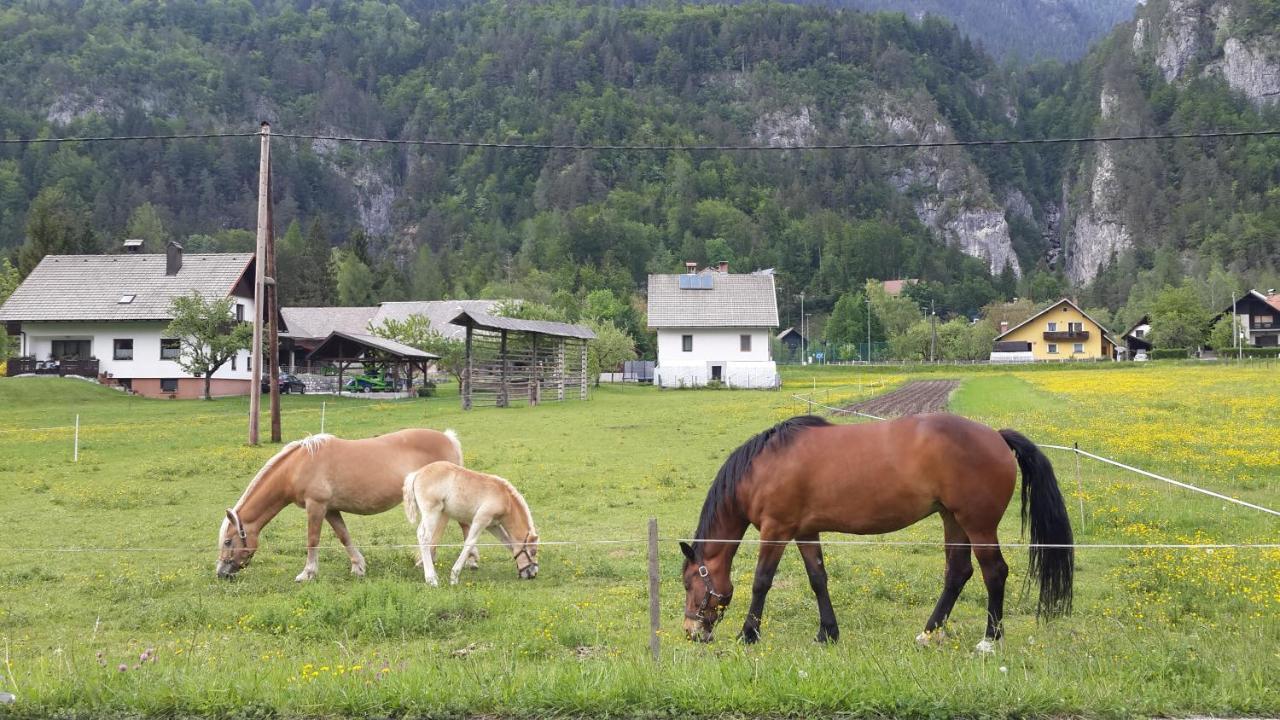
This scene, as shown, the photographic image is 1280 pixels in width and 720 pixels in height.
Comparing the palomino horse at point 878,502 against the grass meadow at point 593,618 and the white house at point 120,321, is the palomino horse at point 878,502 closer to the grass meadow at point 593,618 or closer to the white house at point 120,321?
the grass meadow at point 593,618

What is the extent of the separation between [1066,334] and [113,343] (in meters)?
105

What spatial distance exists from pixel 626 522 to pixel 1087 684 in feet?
28.1

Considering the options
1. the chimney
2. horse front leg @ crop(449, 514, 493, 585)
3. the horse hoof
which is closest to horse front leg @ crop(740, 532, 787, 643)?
the horse hoof

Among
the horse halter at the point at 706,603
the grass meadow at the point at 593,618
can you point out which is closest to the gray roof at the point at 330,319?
the grass meadow at the point at 593,618

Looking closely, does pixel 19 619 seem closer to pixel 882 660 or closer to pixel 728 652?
pixel 728 652

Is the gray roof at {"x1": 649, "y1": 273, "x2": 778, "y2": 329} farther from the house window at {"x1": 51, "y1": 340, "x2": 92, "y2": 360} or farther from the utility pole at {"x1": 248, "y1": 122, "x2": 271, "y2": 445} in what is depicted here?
the utility pole at {"x1": 248, "y1": 122, "x2": 271, "y2": 445}

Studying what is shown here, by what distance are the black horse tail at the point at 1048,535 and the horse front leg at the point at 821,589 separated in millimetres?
→ 1770

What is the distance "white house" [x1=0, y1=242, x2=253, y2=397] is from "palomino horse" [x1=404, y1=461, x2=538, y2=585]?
49282 millimetres

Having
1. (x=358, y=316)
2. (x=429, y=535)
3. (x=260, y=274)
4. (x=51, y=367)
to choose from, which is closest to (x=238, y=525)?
(x=429, y=535)

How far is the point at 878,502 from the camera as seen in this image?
26.1ft

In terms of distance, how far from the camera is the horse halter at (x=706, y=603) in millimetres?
7961

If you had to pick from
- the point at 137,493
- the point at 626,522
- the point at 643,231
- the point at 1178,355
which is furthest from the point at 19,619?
the point at 643,231

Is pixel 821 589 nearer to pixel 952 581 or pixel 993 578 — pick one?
pixel 952 581

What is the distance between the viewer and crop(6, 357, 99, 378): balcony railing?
5472cm
